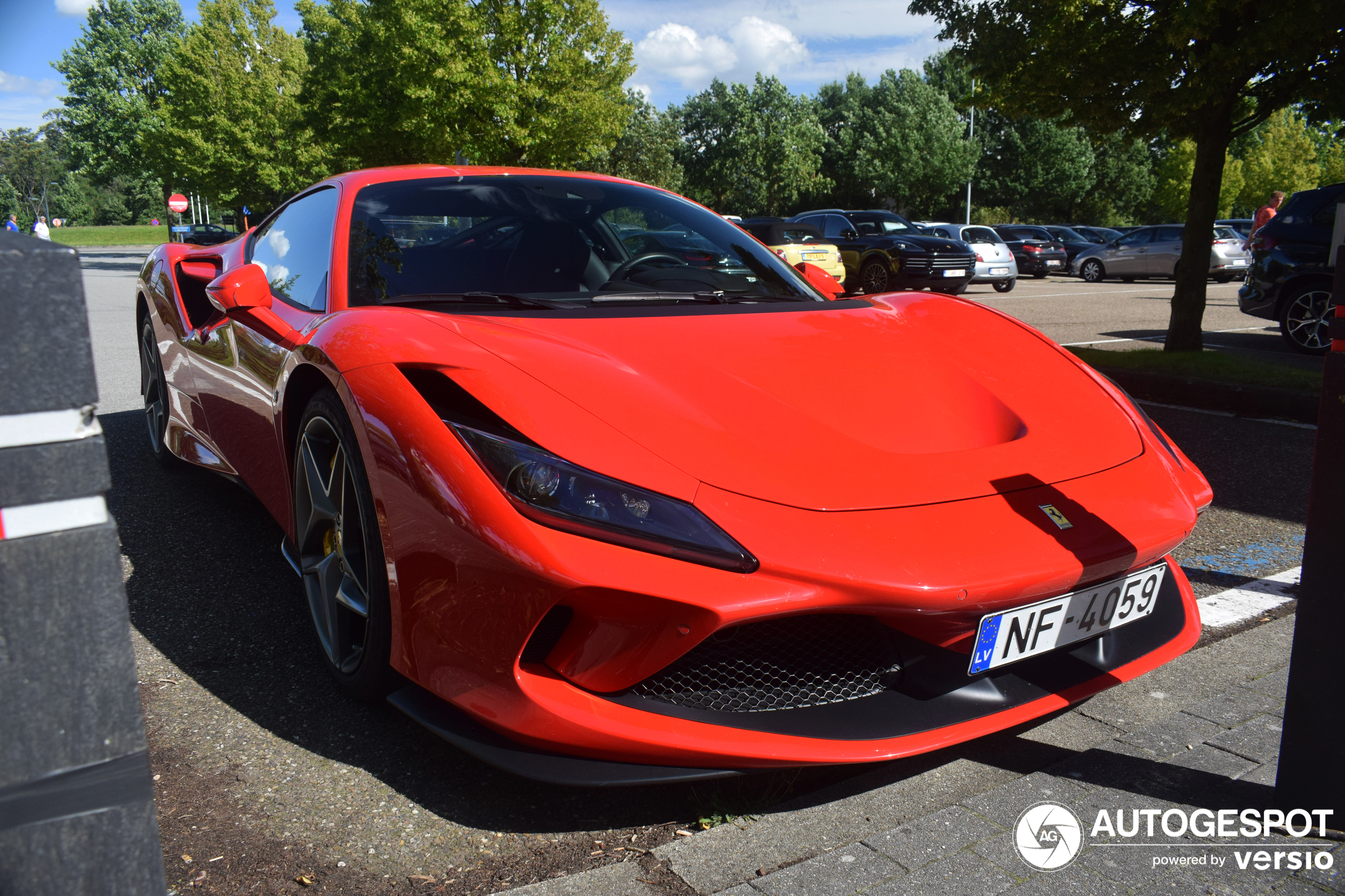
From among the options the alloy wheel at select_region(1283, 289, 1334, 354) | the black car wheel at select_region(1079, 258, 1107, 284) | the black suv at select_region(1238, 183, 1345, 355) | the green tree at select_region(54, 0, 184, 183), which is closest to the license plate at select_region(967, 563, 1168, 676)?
the black suv at select_region(1238, 183, 1345, 355)

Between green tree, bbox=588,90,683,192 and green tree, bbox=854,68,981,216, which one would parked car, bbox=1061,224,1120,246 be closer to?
green tree, bbox=854,68,981,216

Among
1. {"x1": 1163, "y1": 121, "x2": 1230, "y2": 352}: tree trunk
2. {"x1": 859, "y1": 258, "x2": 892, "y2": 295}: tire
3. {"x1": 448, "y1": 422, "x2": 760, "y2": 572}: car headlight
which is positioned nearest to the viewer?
{"x1": 448, "y1": 422, "x2": 760, "y2": 572}: car headlight

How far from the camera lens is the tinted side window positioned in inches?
111

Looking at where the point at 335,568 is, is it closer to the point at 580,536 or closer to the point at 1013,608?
the point at 580,536

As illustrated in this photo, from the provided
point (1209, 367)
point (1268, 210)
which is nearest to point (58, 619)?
point (1209, 367)

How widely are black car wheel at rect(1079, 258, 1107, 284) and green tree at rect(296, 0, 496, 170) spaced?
14363 millimetres

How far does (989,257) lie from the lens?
60.7 ft

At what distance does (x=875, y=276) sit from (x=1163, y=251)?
8624 mm

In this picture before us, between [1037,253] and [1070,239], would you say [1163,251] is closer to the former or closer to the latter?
[1037,253]

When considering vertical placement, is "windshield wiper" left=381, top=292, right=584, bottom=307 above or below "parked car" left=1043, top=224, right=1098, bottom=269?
below

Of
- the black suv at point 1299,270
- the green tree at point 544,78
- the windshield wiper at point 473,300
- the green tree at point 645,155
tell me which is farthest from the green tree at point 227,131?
the windshield wiper at point 473,300

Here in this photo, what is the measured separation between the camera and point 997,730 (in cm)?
180

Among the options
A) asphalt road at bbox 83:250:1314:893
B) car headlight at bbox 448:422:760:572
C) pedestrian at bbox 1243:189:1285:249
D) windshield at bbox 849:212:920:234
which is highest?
pedestrian at bbox 1243:189:1285:249

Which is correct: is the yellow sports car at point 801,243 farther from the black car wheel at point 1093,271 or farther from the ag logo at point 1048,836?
the ag logo at point 1048,836
